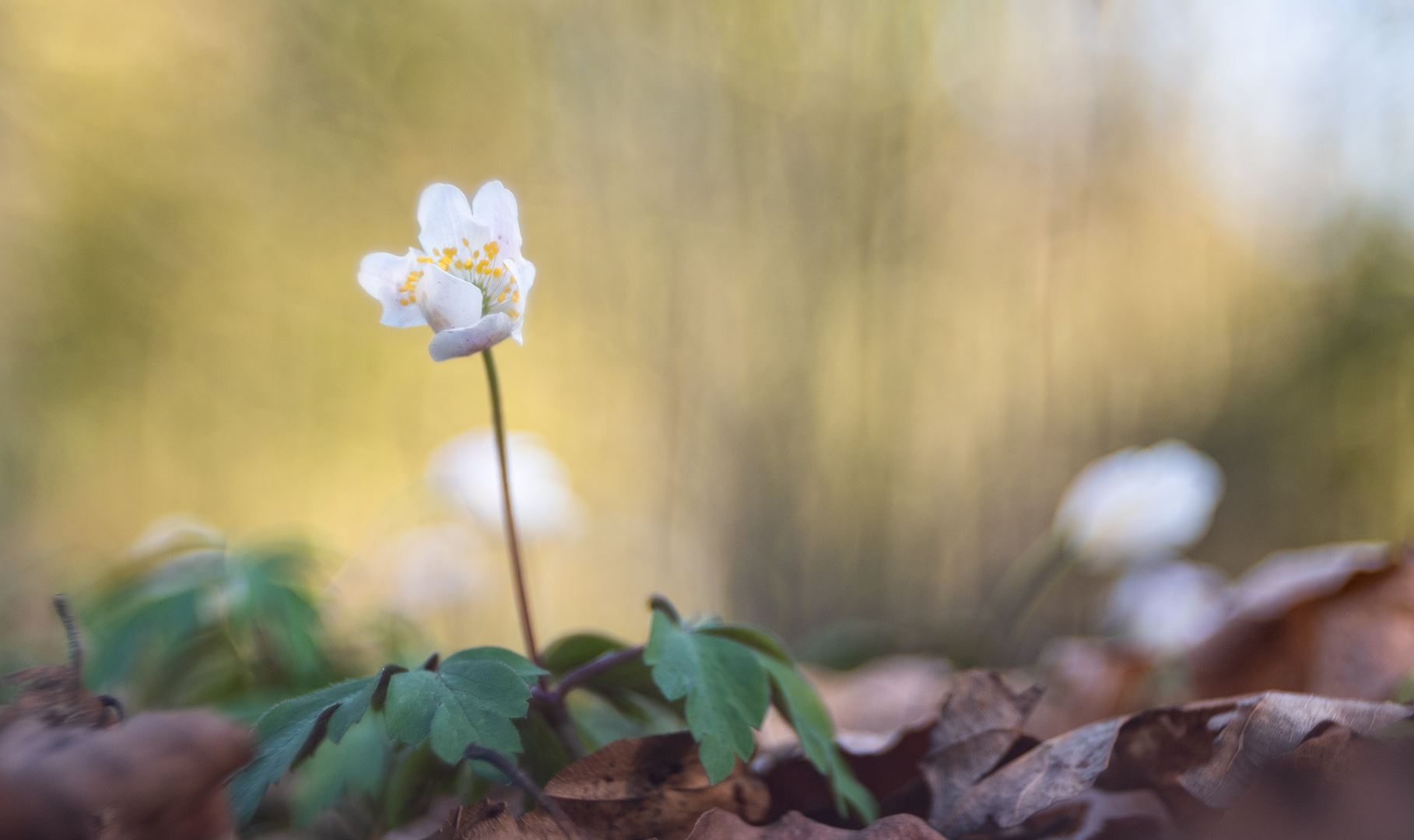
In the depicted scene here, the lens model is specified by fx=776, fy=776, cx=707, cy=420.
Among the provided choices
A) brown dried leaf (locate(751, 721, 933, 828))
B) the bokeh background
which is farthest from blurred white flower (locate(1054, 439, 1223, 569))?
the bokeh background

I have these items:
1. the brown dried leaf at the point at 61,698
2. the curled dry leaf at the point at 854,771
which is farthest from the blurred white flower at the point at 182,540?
the curled dry leaf at the point at 854,771

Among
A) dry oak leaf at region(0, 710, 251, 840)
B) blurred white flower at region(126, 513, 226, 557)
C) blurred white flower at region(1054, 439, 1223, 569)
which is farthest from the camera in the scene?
blurred white flower at region(1054, 439, 1223, 569)

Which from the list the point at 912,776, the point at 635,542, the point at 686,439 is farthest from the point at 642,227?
the point at 912,776

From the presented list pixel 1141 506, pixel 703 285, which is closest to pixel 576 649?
pixel 1141 506

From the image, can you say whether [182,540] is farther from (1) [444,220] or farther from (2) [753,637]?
(2) [753,637]

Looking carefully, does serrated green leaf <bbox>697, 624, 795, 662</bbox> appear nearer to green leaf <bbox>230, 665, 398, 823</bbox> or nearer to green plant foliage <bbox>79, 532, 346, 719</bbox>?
green leaf <bbox>230, 665, 398, 823</bbox>
